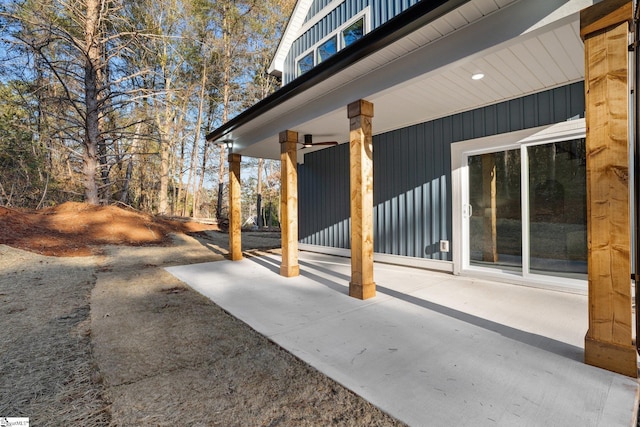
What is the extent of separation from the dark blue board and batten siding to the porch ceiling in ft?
0.63

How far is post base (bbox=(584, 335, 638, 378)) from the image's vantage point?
1.72 m

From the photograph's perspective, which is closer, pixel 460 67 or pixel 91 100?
pixel 460 67

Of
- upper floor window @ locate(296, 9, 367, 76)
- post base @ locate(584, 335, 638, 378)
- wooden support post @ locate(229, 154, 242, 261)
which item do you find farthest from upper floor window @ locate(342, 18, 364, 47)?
post base @ locate(584, 335, 638, 378)

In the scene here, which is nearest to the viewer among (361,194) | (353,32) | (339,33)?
(361,194)

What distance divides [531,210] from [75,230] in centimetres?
981

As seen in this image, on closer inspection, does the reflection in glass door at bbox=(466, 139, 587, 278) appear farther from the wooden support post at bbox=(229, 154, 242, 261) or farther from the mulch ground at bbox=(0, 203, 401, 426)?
the wooden support post at bbox=(229, 154, 242, 261)

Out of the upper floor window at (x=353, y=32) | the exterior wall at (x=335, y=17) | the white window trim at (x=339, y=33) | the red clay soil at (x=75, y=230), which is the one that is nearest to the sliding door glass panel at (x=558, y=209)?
the exterior wall at (x=335, y=17)

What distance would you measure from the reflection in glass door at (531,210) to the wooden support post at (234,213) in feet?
13.9

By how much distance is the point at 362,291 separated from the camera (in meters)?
3.24

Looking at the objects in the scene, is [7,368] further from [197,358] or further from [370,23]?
[370,23]

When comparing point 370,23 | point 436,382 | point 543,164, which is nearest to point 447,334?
point 436,382

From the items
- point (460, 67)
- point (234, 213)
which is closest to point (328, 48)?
point (234, 213)

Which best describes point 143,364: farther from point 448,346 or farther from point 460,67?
point 460,67

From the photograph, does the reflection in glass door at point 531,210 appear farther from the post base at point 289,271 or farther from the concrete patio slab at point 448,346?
the post base at point 289,271
